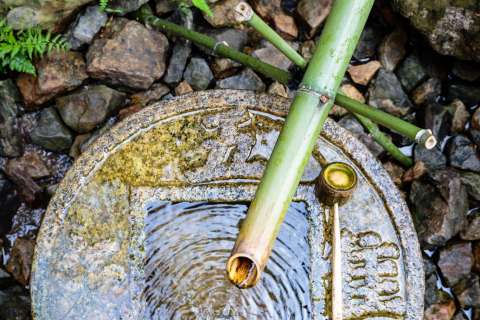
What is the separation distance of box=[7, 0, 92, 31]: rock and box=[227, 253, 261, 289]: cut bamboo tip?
186 centimetres

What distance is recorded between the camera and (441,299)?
3.05 metres

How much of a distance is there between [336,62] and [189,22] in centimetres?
131

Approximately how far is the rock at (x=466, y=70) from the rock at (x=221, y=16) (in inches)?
48.8

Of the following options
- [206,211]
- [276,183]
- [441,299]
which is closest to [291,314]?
[206,211]

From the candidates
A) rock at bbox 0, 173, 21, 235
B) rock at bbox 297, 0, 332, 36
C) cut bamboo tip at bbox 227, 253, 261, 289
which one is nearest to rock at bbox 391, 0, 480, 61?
rock at bbox 297, 0, 332, 36

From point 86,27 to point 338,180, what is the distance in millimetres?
1660

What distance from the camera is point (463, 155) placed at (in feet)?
10.4

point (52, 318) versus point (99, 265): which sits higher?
point (99, 265)

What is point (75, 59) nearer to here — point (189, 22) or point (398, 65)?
Result: point (189, 22)

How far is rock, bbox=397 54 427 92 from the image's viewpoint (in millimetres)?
3277

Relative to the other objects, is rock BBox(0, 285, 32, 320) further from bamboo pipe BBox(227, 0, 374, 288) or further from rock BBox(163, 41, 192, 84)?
bamboo pipe BBox(227, 0, 374, 288)

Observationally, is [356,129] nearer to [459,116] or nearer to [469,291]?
[459,116]

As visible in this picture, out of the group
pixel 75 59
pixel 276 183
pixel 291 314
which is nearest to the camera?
pixel 276 183

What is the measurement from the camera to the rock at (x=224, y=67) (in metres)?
3.21
